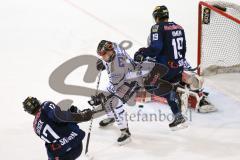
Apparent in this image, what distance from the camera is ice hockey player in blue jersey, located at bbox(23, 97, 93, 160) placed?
309 cm

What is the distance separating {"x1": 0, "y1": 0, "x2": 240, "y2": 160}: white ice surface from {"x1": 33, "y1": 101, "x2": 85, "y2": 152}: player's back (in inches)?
22.9

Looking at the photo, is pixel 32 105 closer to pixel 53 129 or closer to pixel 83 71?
pixel 53 129

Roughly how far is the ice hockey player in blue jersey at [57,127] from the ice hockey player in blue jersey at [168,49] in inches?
37.1

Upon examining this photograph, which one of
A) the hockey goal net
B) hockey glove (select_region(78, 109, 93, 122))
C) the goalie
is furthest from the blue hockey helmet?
the hockey goal net

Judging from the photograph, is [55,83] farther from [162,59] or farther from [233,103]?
[233,103]

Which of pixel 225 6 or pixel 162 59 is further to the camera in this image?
pixel 225 6

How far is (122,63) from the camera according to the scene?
391 cm

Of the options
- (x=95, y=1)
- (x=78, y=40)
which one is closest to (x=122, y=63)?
(x=78, y=40)

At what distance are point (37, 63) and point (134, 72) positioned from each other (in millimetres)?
1920

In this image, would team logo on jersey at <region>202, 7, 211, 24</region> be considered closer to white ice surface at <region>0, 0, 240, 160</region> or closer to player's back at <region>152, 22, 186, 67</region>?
white ice surface at <region>0, 0, 240, 160</region>

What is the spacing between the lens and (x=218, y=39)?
4.94 m

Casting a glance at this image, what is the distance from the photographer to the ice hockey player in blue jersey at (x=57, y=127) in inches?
121

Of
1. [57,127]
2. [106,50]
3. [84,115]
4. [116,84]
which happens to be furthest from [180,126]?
[57,127]

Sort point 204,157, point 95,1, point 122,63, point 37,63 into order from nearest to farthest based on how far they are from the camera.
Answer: point 204,157, point 122,63, point 37,63, point 95,1
